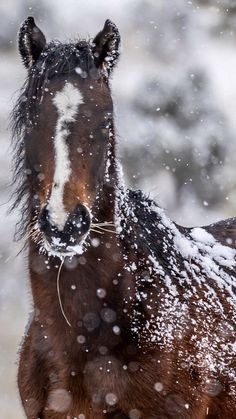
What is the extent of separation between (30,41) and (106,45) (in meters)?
0.44

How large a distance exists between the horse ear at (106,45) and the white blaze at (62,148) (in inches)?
15.2

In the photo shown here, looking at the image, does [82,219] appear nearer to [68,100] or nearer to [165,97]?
[68,100]

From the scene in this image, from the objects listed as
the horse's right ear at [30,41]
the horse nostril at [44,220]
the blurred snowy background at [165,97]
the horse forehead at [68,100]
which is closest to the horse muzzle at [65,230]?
the horse nostril at [44,220]

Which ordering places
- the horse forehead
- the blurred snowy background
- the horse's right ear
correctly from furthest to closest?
the blurred snowy background, the horse's right ear, the horse forehead

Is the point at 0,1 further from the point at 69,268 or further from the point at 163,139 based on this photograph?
the point at 69,268

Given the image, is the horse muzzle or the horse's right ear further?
the horse's right ear

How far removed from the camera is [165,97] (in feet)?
49.6

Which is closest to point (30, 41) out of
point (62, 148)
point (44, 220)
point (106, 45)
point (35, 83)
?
point (35, 83)

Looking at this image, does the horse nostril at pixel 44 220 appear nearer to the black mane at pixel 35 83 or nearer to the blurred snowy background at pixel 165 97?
the black mane at pixel 35 83

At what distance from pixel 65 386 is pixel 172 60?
12.5 metres

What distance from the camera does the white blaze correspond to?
3.43m

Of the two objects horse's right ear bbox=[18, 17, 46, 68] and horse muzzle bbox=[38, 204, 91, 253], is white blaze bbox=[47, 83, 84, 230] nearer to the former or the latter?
horse muzzle bbox=[38, 204, 91, 253]

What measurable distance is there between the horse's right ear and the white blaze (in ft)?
1.29

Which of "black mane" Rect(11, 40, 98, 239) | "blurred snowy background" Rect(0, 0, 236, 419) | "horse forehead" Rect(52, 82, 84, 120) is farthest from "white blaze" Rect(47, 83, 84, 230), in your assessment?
"blurred snowy background" Rect(0, 0, 236, 419)
